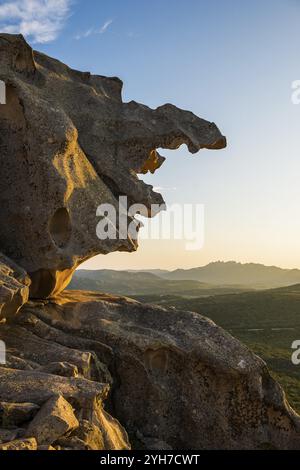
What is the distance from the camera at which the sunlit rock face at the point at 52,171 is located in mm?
18578

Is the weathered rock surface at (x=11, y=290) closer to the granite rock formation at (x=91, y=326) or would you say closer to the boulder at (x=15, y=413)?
the granite rock formation at (x=91, y=326)

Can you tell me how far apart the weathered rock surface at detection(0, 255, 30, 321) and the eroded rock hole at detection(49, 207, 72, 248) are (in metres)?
2.25

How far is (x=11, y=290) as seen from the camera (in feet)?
49.5

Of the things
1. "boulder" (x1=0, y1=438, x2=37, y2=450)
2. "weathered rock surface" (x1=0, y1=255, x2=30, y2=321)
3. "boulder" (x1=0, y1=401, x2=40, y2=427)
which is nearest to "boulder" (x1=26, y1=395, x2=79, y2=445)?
"boulder" (x1=0, y1=401, x2=40, y2=427)

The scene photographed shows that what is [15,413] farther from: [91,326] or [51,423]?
[91,326]

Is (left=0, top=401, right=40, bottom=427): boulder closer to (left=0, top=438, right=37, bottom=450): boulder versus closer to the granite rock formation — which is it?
(left=0, top=438, right=37, bottom=450): boulder

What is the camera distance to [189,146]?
24.7 meters

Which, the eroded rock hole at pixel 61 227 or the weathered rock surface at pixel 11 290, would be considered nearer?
the weathered rock surface at pixel 11 290

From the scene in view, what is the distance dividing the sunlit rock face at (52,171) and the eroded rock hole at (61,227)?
0.04m

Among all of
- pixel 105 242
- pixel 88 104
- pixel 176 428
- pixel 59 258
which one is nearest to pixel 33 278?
pixel 59 258

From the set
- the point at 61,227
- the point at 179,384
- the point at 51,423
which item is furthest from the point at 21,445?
the point at 61,227

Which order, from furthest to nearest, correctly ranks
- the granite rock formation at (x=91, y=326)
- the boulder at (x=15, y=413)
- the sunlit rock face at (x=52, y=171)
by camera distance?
1. the sunlit rock face at (x=52, y=171)
2. the granite rock formation at (x=91, y=326)
3. the boulder at (x=15, y=413)

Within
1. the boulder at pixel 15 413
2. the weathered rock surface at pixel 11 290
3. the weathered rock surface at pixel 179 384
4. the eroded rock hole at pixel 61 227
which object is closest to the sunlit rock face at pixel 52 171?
the eroded rock hole at pixel 61 227

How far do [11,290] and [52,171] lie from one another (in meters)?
5.45
